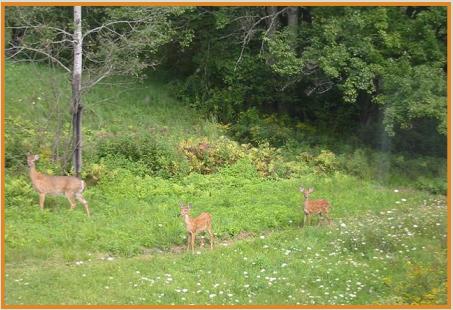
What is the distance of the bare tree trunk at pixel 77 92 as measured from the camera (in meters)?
14.7

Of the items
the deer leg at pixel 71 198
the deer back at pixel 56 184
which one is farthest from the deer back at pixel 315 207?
the deer leg at pixel 71 198

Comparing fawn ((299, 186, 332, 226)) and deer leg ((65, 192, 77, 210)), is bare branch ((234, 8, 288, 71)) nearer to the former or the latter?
fawn ((299, 186, 332, 226))

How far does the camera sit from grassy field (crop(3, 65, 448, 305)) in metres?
10.3

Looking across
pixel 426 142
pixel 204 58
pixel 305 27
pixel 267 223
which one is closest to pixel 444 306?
pixel 267 223

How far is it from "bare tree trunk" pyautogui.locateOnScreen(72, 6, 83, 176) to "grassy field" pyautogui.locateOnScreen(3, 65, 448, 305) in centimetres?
38

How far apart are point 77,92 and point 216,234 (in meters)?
4.72

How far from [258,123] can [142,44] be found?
5.11 m

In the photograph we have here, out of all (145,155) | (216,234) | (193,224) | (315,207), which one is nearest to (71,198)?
(193,224)

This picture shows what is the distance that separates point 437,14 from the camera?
1872 cm

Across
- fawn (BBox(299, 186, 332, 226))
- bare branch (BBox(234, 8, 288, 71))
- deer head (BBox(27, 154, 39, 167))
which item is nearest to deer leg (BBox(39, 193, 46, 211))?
deer head (BBox(27, 154, 39, 167))

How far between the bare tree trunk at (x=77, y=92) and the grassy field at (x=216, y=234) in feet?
1.25

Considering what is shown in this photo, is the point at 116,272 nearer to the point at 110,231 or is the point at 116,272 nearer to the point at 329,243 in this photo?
the point at 110,231

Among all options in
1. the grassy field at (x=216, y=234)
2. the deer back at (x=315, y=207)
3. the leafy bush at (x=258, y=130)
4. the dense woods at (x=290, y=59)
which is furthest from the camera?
the leafy bush at (x=258, y=130)

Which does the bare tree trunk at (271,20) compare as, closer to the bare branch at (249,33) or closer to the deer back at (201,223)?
the bare branch at (249,33)
